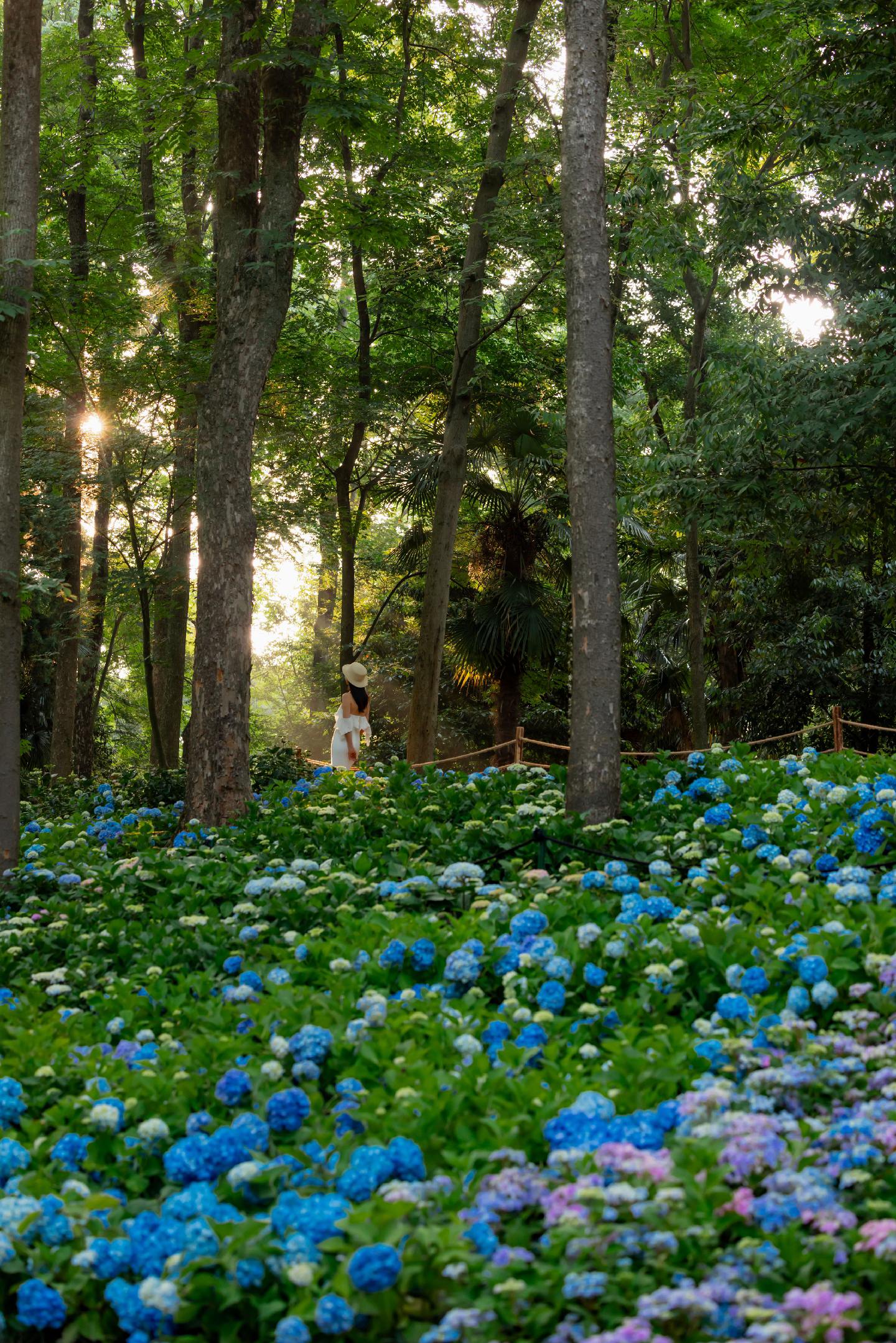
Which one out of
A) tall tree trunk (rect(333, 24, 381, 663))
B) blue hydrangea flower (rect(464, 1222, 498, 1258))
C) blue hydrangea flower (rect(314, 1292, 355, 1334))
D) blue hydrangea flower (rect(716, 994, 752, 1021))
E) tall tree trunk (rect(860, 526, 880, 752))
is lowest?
blue hydrangea flower (rect(314, 1292, 355, 1334))

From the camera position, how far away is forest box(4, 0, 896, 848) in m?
9.90

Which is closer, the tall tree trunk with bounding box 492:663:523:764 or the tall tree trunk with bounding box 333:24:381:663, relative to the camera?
the tall tree trunk with bounding box 333:24:381:663

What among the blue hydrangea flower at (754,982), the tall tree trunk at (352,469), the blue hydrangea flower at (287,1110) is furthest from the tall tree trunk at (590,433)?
the tall tree trunk at (352,469)

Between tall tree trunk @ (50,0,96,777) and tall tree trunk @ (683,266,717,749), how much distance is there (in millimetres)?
7611

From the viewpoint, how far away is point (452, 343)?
17.5 metres

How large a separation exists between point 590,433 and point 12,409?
3.96 metres

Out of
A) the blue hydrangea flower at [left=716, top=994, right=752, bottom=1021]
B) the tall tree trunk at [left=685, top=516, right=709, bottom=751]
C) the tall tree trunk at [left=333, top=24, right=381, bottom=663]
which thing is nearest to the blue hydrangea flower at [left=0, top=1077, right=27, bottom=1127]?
the blue hydrangea flower at [left=716, top=994, right=752, bottom=1021]

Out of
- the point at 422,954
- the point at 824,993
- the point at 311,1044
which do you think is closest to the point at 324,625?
the point at 422,954

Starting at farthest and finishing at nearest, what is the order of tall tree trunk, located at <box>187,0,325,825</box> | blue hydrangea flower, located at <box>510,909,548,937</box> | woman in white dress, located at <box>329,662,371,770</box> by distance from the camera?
woman in white dress, located at <box>329,662,371,770</box>, tall tree trunk, located at <box>187,0,325,825</box>, blue hydrangea flower, located at <box>510,909,548,937</box>

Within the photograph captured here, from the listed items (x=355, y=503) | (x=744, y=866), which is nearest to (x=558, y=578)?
(x=355, y=503)

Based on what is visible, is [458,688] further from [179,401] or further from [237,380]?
Result: [237,380]

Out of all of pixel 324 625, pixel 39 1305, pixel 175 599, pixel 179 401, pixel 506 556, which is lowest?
pixel 39 1305

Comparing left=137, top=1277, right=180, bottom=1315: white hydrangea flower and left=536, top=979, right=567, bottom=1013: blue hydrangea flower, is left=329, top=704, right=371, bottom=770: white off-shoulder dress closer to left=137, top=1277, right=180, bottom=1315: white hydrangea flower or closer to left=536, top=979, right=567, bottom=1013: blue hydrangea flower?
left=536, top=979, right=567, bottom=1013: blue hydrangea flower

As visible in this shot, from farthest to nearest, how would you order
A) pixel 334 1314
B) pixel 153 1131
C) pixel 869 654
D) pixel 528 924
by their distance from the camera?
1. pixel 869 654
2. pixel 528 924
3. pixel 153 1131
4. pixel 334 1314
